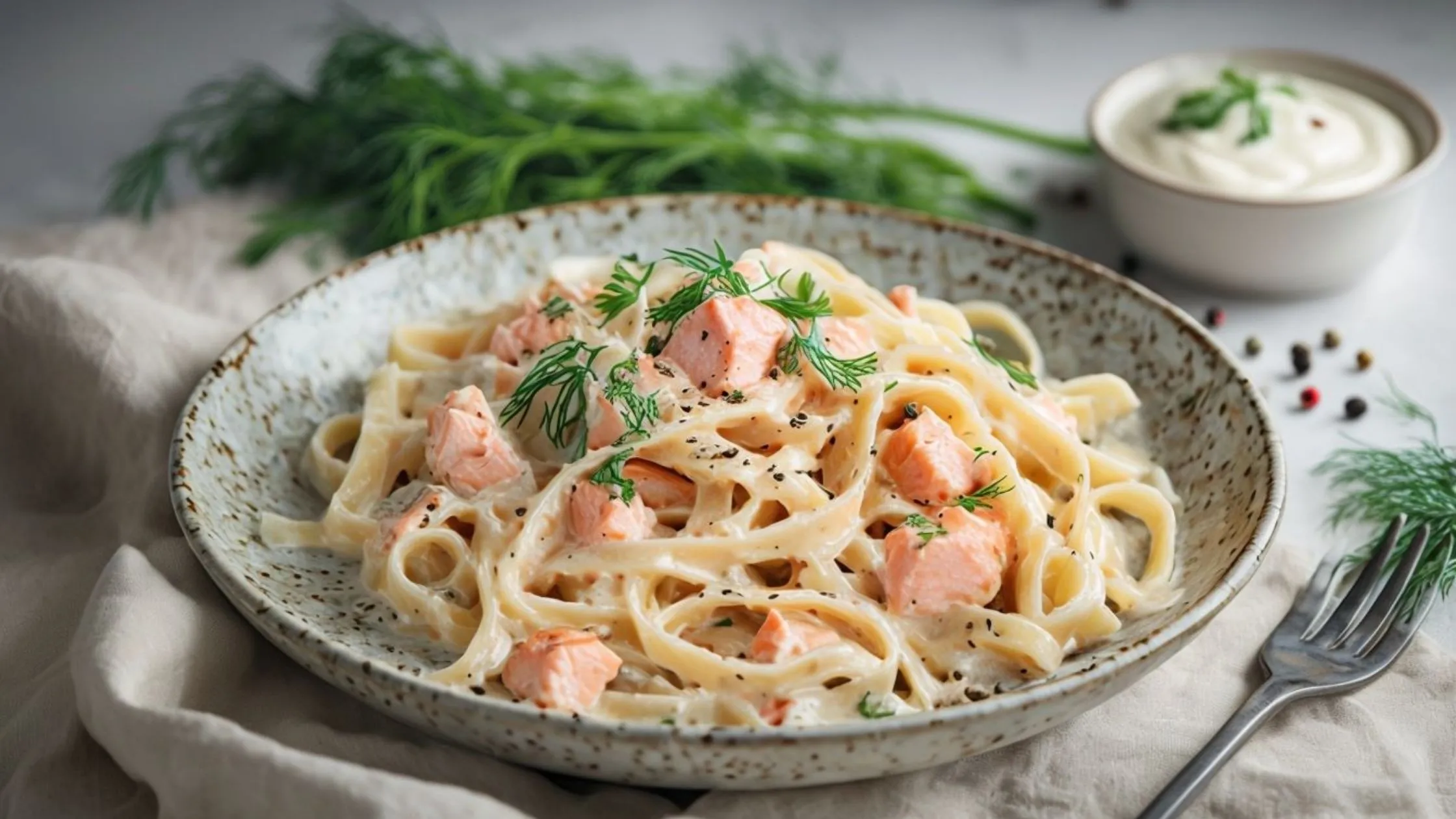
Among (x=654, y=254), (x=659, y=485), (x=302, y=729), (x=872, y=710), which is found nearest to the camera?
(x=872, y=710)

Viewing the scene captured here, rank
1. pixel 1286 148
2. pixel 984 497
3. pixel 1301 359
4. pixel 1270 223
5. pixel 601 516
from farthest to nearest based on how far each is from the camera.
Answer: pixel 1286 148 < pixel 1270 223 < pixel 1301 359 < pixel 984 497 < pixel 601 516

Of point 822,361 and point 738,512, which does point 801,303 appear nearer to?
point 822,361

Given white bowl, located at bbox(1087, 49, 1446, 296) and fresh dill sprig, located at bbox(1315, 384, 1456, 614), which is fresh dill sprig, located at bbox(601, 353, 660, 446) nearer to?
fresh dill sprig, located at bbox(1315, 384, 1456, 614)

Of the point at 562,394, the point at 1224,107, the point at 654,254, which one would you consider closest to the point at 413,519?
the point at 562,394

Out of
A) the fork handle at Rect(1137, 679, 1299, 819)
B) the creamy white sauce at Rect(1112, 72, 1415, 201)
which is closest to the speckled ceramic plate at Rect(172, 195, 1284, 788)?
the fork handle at Rect(1137, 679, 1299, 819)

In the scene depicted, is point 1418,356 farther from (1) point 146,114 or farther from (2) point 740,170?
(1) point 146,114

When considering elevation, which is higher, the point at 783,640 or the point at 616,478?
the point at 616,478

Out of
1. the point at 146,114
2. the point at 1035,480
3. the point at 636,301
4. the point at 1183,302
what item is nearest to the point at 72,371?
the point at 636,301
